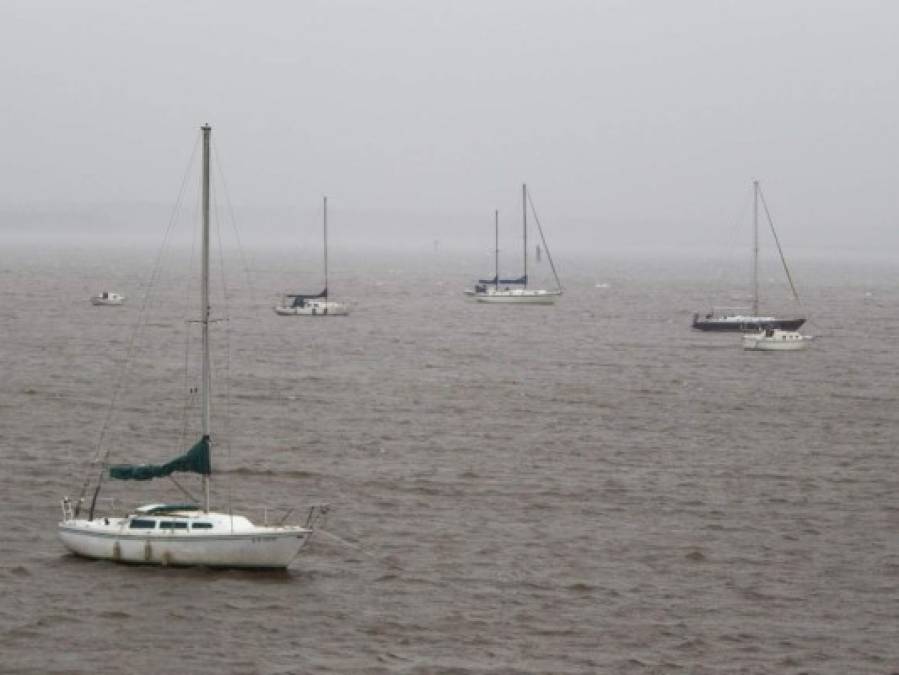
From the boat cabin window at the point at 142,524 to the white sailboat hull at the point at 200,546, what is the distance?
0.79 ft

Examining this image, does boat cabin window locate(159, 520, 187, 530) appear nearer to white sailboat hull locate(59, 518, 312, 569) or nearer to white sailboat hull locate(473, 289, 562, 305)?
white sailboat hull locate(59, 518, 312, 569)

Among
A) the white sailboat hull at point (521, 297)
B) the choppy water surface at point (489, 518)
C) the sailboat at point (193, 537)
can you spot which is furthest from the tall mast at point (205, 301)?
the white sailboat hull at point (521, 297)

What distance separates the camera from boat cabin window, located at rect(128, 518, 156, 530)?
4306 centimetres

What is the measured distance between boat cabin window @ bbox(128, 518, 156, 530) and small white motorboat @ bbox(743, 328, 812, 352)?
262 feet

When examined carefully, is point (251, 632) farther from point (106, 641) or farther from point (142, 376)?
point (142, 376)

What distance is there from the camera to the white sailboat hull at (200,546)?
4241 cm

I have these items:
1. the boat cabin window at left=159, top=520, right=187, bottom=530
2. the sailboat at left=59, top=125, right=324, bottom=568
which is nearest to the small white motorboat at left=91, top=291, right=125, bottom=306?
the sailboat at left=59, top=125, right=324, bottom=568

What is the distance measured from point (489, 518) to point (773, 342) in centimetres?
6906

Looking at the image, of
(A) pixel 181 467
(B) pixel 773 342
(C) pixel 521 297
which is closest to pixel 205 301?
(A) pixel 181 467

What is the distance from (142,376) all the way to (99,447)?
2837cm

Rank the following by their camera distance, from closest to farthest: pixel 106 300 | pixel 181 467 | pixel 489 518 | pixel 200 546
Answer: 1. pixel 200 546
2. pixel 181 467
3. pixel 489 518
4. pixel 106 300

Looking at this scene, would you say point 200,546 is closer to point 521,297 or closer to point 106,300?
point 106,300

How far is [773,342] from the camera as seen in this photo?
117 metres

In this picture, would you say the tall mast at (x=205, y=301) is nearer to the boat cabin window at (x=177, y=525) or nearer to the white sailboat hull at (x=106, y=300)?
the boat cabin window at (x=177, y=525)
